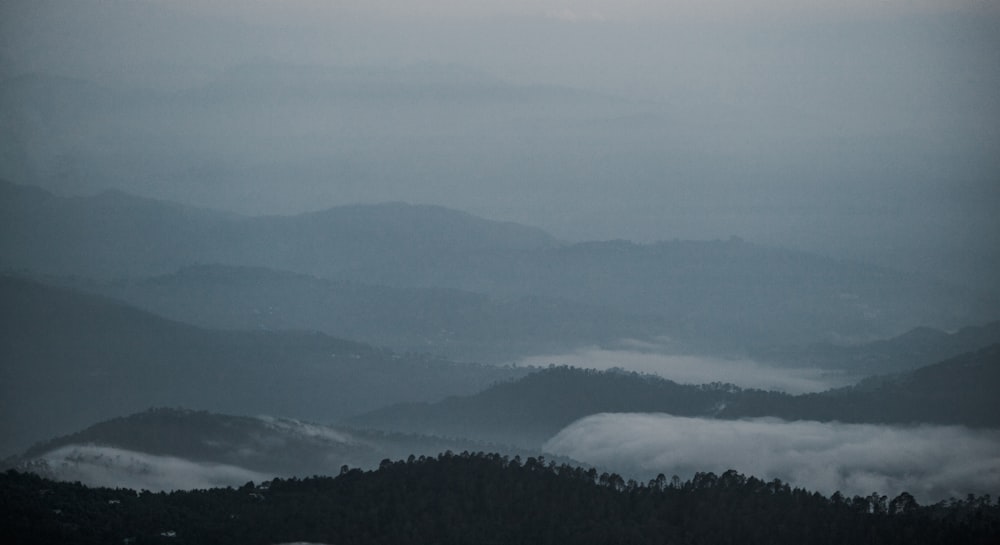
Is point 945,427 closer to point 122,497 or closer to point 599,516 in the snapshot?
point 599,516

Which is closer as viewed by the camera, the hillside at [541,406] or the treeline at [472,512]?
the treeline at [472,512]

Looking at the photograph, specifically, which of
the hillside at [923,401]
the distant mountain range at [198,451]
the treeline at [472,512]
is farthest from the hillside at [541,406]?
the treeline at [472,512]

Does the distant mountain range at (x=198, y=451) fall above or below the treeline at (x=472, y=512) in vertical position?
above

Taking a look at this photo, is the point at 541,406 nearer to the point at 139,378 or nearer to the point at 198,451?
the point at 198,451

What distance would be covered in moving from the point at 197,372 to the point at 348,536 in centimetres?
13467

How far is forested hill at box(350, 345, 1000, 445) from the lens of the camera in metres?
139

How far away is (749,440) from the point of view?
127375 millimetres

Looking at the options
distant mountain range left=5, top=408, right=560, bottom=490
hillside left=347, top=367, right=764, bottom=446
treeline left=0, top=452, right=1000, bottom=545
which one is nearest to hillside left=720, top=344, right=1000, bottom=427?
hillside left=347, top=367, right=764, bottom=446

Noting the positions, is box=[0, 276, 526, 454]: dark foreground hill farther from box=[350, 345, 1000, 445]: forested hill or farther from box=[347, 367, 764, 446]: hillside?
box=[350, 345, 1000, 445]: forested hill

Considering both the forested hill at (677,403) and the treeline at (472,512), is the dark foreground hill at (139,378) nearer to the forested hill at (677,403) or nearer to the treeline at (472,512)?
the forested hill at (677,403)

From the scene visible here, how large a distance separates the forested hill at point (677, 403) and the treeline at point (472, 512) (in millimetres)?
64778

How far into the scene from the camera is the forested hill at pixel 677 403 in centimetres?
13862

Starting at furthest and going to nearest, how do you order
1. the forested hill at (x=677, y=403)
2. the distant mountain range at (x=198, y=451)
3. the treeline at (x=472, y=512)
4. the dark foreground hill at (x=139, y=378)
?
the dark foreground hill at (x=139, y=378)
the forested hill at (x=677, y=403)
the distant mountain range at (x=198, y=451)
the treeline at (x=472, y=512)

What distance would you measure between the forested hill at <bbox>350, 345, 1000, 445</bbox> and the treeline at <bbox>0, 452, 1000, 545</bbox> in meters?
64.8
